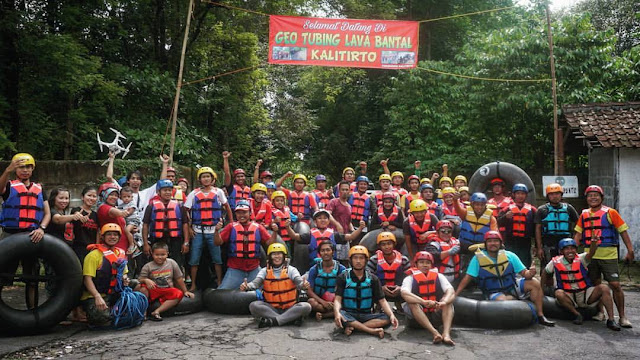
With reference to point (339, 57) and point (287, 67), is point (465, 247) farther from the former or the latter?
point (287, 67)

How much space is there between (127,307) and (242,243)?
175cm

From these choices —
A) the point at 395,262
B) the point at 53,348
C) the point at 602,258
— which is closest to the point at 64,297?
the point at 53,348

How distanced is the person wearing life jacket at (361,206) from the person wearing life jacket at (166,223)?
3179 mm

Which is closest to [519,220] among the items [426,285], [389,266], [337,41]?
[389,266]

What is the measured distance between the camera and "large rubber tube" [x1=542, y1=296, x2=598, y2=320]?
22.8 ft

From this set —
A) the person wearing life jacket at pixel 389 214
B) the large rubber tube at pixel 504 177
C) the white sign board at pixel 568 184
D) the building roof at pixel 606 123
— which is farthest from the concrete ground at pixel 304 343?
the building roof at pixel 606 123

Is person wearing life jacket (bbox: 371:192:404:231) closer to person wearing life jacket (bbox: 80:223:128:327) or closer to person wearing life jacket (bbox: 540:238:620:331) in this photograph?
person wearing life jacket (bbox: 540:238:620:331)

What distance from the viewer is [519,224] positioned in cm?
827

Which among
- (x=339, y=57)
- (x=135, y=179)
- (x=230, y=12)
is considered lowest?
(x=135, y=179)

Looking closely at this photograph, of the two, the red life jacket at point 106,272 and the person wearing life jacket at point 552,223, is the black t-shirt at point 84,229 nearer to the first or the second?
the red life jacket at point 106,272

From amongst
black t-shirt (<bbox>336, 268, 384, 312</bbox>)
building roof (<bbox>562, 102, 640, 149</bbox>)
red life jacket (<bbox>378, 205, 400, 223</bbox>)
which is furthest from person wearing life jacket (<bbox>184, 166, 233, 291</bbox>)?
building roof (<bbox>562, 102, 640, 149</bbox>)

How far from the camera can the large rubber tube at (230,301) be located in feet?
23.4

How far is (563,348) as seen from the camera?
582cm

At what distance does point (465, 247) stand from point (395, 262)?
1.41m
